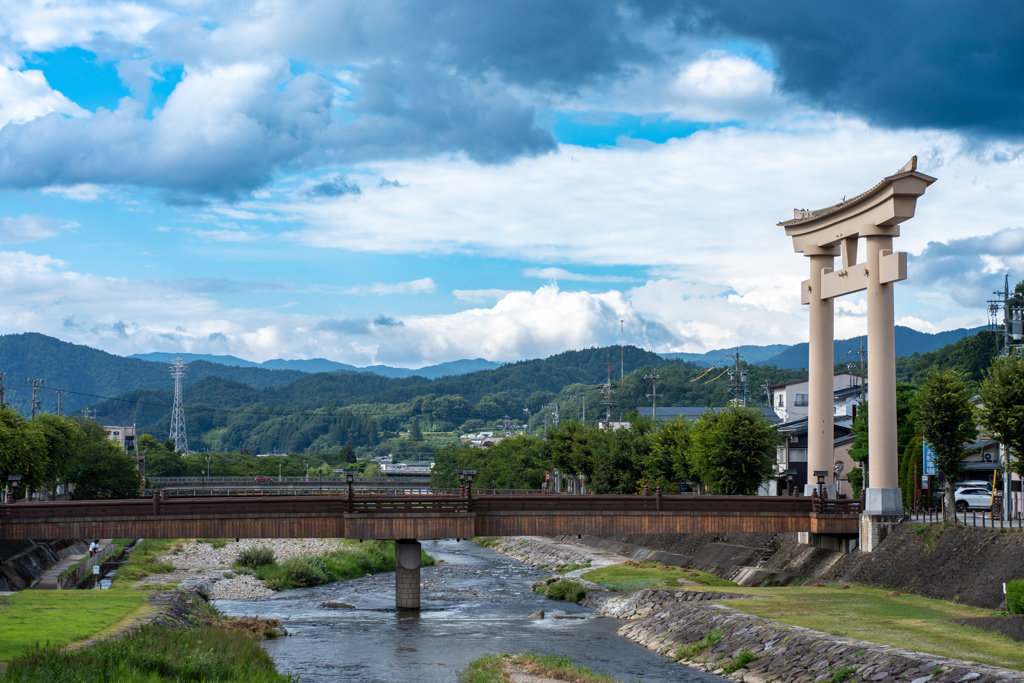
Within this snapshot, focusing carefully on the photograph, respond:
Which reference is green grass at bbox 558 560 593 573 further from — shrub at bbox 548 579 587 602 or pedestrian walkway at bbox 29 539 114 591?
pedestrian walkway at bbox 29 539 114 591

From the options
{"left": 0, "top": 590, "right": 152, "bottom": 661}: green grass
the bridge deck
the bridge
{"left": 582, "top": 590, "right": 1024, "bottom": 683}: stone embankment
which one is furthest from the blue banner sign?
{"left": 0, "top": 590, "right": 152, "bottom": 661}: green grass

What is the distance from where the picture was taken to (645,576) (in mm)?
62531

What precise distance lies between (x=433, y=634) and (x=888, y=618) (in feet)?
66.5

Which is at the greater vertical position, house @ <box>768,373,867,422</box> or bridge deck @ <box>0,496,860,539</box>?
house @ <box>768,373,867,422</box>

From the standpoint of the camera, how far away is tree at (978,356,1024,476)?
4569 centimetres

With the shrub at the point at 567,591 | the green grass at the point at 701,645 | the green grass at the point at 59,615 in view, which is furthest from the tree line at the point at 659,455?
the green grass at the point at 59,615

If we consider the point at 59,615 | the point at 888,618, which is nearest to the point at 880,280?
the point at 888,618

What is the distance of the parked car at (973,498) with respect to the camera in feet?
211

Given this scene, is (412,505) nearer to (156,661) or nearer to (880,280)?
(156,661)

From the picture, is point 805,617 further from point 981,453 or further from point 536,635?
point 981,453

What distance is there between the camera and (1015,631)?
31234 millimetres

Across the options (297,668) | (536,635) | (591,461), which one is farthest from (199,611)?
(591,461)

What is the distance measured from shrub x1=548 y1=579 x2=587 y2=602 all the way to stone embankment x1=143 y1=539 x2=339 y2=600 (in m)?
19.0

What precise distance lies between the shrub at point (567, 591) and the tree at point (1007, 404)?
994 inches
